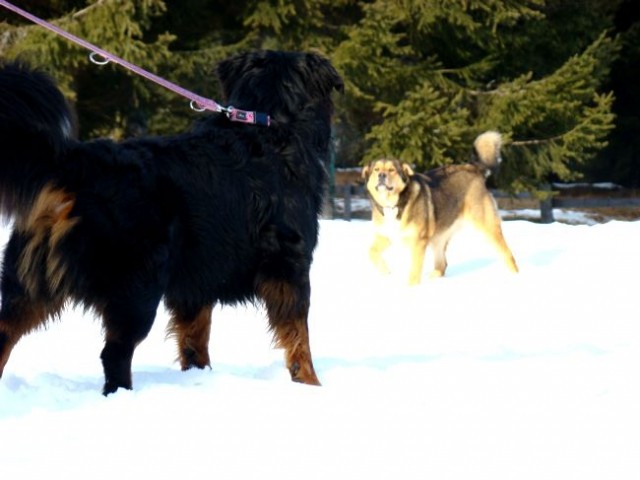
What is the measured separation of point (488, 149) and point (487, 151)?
1.3 inches

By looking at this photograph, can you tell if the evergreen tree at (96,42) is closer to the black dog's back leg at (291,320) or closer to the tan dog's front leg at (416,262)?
the tan dog's front leg at (416,262)

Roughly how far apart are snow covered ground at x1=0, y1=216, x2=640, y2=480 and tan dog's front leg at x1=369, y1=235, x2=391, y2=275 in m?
2.25

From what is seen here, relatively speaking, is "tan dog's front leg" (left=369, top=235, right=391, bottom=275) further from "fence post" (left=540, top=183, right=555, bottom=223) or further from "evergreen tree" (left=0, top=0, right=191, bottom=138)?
"fence post" (left=540, top=183, right=555, bottom=223)

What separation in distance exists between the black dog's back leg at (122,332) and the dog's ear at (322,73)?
1.59 meters

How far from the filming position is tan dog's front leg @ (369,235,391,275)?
405 inches

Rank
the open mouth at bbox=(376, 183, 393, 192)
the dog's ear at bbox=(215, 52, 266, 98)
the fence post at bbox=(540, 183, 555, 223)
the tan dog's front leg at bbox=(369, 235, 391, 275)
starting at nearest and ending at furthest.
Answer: the dog's ear at bbox=(215, 52, 266, 98)
the open mouth at bbox=(376, 183, 393, 192)
the tan dog's front leg at bbox=(369, 235, 391, 275)
the fence post at bbox=(540, 183, 555, 223)

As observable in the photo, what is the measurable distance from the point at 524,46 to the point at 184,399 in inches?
744

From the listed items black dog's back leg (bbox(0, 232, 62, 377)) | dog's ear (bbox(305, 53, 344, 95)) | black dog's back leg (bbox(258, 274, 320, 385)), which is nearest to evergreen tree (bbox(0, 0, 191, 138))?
dog's ear (bbox(305, 53, 344, 95))

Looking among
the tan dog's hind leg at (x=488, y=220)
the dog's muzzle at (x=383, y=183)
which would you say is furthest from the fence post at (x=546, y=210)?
the dog's muzzle at (x=383, y=183)

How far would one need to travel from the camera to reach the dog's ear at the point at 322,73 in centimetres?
525

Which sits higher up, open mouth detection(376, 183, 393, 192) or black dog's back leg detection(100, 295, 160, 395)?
open mouth detection(376, 183, 393, 192)

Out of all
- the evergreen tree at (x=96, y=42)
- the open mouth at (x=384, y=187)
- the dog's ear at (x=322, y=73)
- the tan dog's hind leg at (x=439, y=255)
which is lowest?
the tan dog's hind leg at (x=439, y=255)

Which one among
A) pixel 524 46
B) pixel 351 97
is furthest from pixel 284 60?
pixel 524 46

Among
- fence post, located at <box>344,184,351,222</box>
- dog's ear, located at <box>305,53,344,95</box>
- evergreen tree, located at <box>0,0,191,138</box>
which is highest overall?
evergreen tree, located at <box>0,0,191,138</box>
